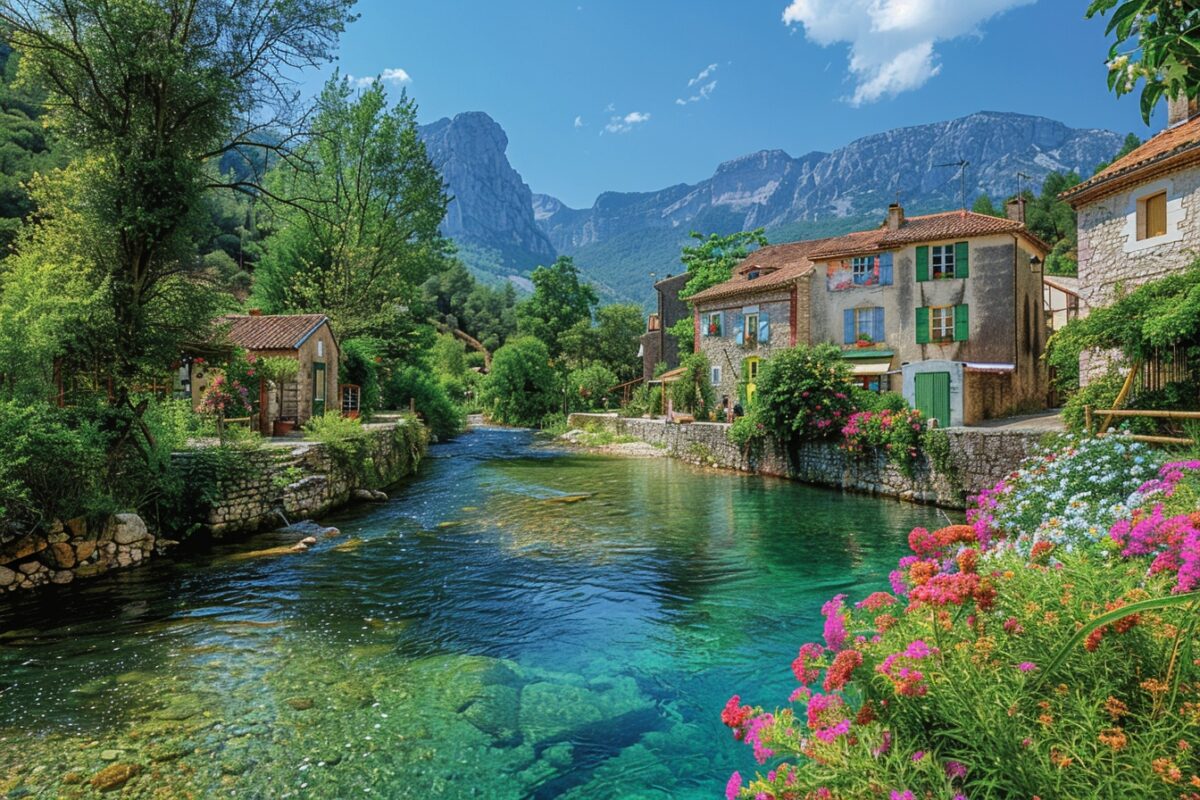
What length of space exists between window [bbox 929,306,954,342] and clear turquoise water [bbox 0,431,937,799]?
1497cm

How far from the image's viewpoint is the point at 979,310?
24906 mm

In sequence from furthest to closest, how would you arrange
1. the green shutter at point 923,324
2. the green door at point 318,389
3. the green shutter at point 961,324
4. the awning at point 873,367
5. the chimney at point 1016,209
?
1. the chimney at point 1016,209
2. the awning at point 873,367
3. the green shutter at point 923,324
4. the green shutter at point 961,324
5. the green door at point 318,389

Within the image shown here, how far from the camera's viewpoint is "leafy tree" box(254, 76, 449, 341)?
102 ft

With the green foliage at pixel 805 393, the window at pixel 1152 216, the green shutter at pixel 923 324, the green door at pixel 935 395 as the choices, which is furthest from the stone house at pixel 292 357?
the window at pixel 1152 216

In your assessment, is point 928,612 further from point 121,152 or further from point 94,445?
point 121,152

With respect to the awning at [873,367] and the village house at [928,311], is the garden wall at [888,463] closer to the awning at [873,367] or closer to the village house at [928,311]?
the village house at [928,311]

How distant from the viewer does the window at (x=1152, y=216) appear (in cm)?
1453

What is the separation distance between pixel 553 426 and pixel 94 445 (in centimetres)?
3240

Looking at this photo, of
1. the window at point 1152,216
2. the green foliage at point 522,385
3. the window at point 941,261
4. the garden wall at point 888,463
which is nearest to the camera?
the window at point 1152,216

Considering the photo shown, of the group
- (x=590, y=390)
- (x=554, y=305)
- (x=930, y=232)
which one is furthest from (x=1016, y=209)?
(x=554, y=305)

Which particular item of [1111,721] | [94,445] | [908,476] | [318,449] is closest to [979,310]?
[908,476]

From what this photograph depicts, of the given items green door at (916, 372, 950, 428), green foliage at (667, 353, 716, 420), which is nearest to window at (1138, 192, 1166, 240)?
green door at (916, 372, 950, 428)

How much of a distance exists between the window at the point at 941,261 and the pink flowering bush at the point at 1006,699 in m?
25.6

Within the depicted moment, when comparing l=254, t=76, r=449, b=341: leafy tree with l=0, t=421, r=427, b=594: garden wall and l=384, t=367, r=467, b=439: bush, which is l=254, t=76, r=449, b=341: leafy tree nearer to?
l=384, t=367, r=467, b=439: bush
